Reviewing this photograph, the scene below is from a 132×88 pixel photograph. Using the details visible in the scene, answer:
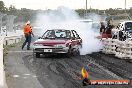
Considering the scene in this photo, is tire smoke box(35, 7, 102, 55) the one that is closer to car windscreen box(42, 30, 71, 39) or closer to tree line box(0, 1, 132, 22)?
tree line box(0, 1, 132, 22)

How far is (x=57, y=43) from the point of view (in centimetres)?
2038

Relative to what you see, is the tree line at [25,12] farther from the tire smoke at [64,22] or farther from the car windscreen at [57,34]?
the car windscreen at [57,34]

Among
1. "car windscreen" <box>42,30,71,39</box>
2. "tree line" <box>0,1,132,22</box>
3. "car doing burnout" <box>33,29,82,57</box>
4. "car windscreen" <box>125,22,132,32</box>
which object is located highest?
"tree line" <box>0,1,132,22</box>

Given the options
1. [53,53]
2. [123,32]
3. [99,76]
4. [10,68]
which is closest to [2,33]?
[123,32]

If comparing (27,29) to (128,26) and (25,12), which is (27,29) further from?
(25,12)

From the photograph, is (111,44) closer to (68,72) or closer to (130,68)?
(130,68)

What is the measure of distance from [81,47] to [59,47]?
273 centimetres

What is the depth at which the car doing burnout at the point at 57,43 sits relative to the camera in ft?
66.9

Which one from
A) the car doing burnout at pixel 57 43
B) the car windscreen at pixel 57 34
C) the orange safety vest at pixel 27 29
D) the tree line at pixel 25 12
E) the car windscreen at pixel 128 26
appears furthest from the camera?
the tree line at pixel 25 12

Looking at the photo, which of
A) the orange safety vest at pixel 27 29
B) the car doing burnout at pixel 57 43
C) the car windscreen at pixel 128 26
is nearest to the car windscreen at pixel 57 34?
the car doing burnout at pixel 57 43

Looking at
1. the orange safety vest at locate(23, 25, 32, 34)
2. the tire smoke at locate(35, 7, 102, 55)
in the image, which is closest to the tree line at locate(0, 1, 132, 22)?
the tire smoke at locate(35, 7, 102, 55)

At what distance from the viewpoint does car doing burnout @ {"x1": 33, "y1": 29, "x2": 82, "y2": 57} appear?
20391mm

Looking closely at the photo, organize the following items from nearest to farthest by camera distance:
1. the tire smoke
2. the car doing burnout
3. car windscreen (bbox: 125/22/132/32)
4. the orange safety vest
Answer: the car doing burnout, the orange safety vest, car windscreen (bbox: 125/22/132/32), the tire smoke

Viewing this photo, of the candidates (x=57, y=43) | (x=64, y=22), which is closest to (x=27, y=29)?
(x=57, y=43)
